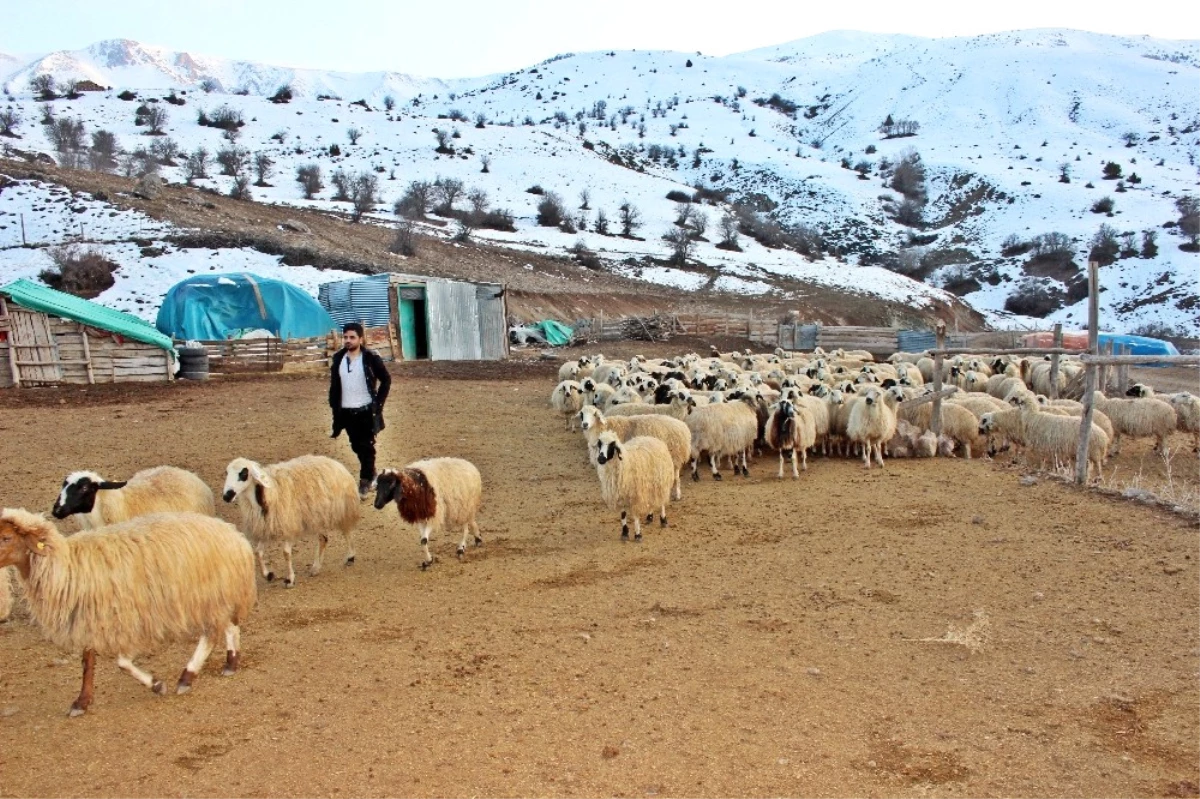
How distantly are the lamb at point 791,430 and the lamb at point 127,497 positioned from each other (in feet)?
25.7

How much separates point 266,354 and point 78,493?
18.9 m

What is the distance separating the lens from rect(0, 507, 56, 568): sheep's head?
200 inches

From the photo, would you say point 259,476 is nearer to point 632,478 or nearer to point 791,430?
point 632,478

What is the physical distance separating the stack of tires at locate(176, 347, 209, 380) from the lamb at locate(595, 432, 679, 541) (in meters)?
17.3

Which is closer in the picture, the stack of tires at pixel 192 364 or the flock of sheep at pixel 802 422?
the flock of sheep at pixel 802 422

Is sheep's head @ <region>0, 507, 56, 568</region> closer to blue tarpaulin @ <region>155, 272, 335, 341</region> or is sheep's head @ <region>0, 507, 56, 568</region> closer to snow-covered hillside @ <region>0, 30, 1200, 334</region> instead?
blue tarpaulin @ <region>155, 272, 335, 341</region>

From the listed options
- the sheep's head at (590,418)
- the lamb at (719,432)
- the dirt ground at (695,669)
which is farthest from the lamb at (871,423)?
the sheep's head at (590,418)

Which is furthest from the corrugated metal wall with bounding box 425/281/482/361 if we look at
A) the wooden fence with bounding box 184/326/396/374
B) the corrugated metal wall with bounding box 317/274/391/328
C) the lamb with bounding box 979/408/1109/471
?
the lamb with bounding box 979/408/1109/471

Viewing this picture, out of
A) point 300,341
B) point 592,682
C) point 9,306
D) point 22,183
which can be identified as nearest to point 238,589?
point 592,682

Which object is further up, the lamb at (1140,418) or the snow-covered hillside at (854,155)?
the snow-covered hillside at (854,155)

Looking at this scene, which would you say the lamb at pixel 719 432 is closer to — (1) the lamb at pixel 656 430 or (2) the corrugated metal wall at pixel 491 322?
(1) the lamb at pixel 656 430

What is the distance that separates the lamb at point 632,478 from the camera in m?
9.09

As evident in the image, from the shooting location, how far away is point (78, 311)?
2125 cm

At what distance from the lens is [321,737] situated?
4797 mm
